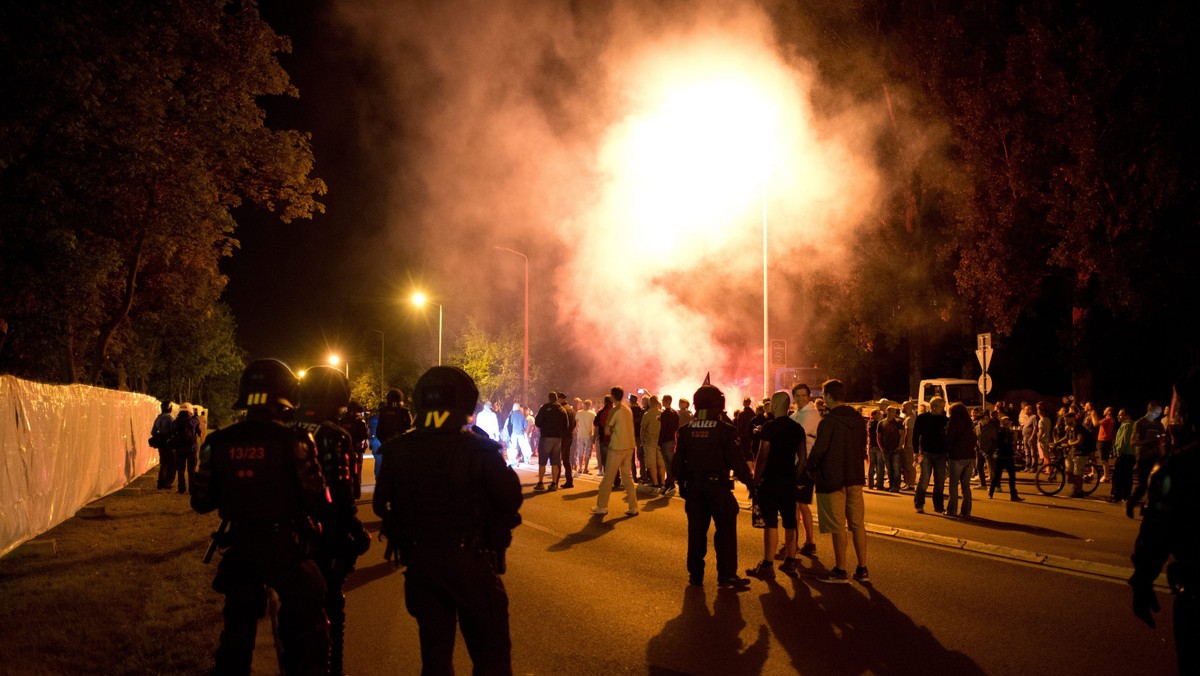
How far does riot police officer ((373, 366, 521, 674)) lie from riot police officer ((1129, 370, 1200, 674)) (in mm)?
2516

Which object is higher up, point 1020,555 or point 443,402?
point 443,402

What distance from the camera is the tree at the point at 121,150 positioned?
12.7 m

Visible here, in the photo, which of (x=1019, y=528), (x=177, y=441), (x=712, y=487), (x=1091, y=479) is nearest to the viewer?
(x=712, y=487)

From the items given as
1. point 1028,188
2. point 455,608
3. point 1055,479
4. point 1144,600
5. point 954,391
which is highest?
point 1028,188

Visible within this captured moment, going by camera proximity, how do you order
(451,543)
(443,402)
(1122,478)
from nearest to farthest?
(451,543) < (443,402) < (1122,478)

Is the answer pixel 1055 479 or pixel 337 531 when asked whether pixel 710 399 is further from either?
pixel 1055 479

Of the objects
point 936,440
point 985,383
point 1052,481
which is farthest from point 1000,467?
point 985,383

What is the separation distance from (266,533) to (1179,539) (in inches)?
152

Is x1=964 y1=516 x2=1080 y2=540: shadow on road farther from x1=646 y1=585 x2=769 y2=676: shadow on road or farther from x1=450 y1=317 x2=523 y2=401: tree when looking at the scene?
x1=450 y1=317 x2=523 y2=401: tree

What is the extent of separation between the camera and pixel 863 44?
2944 centimetres

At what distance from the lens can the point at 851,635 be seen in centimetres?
581

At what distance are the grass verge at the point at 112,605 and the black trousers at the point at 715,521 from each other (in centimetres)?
372

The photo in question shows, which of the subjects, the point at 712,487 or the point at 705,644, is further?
the point at 712,487

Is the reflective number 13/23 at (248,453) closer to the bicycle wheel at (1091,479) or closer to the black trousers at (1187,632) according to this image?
the black trousers at (1187,632)
